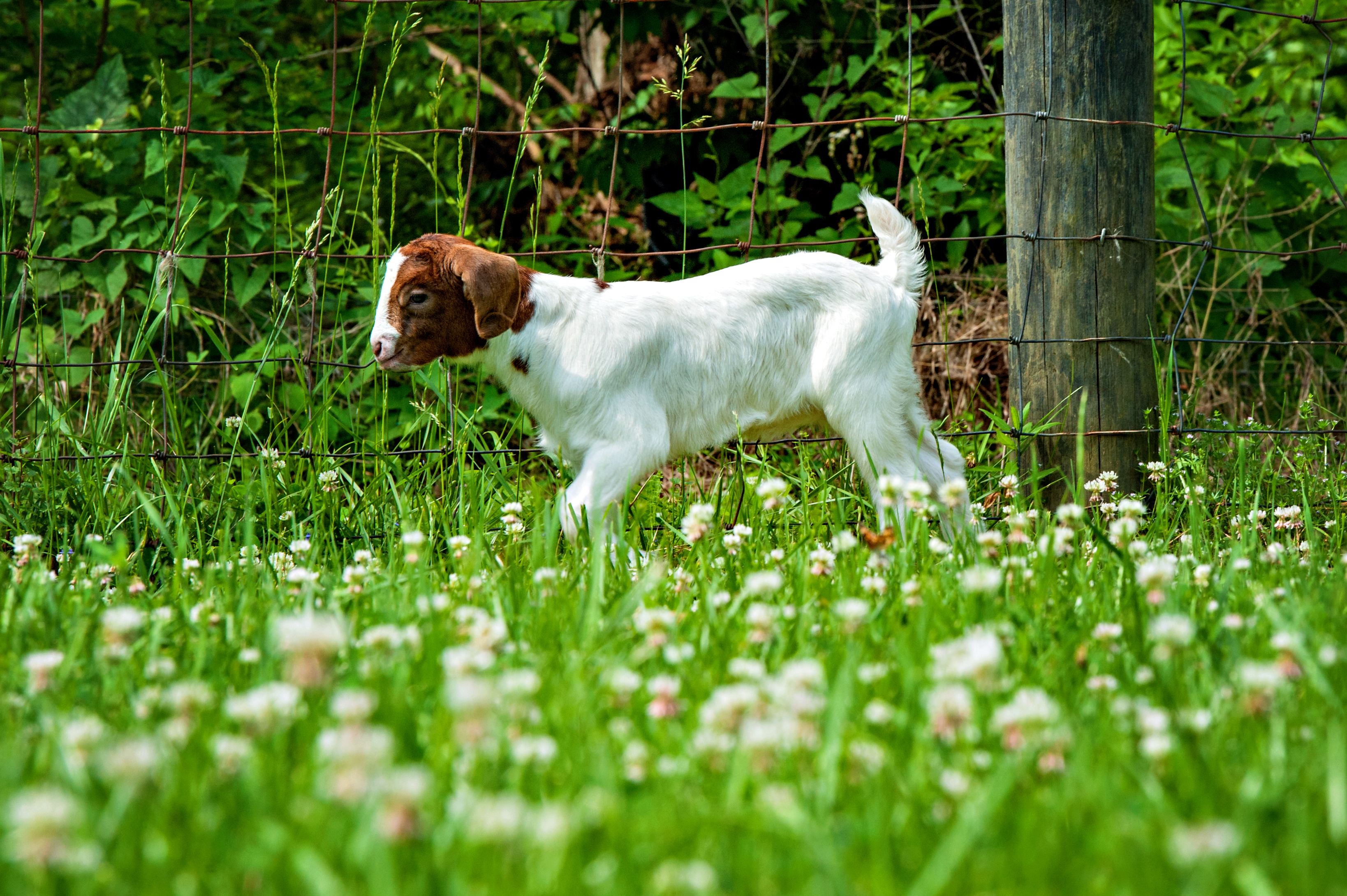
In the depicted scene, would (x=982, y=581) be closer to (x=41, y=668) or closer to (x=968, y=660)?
(x=968, y=660)

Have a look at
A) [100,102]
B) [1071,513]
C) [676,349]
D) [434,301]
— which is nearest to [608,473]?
Answer: [676,349]

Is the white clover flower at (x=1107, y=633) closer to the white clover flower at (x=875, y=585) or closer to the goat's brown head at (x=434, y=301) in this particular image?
the white clover flower at (x=875, y=585)

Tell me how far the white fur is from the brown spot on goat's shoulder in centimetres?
31

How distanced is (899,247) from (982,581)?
5.72ft

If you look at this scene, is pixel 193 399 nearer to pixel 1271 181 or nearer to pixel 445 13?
pixel 445 13

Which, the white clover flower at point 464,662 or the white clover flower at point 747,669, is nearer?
the white clover flower at point 464,662

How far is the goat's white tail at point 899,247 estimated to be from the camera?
3369 mm

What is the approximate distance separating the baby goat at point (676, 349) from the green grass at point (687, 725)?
2.23ft

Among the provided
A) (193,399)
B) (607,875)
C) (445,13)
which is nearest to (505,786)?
(607,875)

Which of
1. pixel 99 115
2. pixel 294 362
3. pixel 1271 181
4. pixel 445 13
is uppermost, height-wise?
pixel 445 13

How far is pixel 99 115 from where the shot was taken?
4.86 metres

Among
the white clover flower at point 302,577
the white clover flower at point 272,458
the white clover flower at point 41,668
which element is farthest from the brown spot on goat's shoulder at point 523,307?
the white clover flower at point 41,668

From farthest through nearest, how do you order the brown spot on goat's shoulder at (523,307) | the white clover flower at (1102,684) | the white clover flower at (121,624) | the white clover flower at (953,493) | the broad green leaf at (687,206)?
the broad green leaf at (687,206) < the brown spot on goat's shoulder at (523,307) < the white clover flower at (953,493) < the white clover flower at (1102,684) < the white clover flower at (121,624)

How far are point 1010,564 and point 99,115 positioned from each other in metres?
4.37
